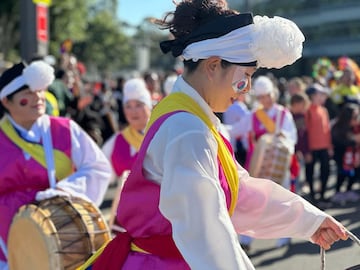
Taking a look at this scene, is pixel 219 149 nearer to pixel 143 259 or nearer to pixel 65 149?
pixel 143 259

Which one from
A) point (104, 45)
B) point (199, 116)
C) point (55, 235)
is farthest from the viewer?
point (104, 45)

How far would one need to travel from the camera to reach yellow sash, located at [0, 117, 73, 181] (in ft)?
11.8

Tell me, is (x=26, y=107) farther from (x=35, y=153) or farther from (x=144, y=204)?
(x=144, y=204)

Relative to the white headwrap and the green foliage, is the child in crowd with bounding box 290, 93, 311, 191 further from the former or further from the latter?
the green foliage

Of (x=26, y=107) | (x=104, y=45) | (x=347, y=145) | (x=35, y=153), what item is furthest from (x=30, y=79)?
(x=104, y=45)

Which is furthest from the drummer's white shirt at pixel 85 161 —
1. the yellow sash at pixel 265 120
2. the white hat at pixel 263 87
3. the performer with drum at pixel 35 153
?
the white hat at pixel 263 87

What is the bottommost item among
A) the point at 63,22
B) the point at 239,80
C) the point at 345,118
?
the point at 63,22

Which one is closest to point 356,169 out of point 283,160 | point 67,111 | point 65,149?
point 283,160

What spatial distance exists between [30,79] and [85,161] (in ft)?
1.83

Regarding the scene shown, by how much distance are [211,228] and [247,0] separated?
46.4 ft

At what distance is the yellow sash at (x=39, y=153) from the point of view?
360 cm

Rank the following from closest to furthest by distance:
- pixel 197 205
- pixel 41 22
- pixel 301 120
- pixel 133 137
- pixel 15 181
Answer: pixel 197 205
pixel 15 181
pixel 133 137
pixel 41 22
pixel 301 120

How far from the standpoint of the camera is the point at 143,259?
221 centimetres

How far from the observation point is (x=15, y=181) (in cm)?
355
